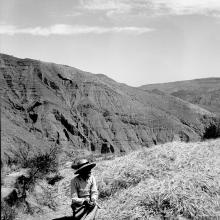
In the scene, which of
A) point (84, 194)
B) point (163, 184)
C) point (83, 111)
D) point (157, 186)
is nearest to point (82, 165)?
point (84, 194)

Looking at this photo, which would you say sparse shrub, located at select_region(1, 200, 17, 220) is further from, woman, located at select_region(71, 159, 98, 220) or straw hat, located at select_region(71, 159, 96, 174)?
straw hat, located at select_region(71, 159, 96, 174)

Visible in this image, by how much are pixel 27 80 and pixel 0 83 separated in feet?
8.09

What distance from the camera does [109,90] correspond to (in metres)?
47.2

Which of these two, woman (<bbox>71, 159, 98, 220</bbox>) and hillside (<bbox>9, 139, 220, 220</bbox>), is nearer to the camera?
woman (<bbox>71, 159, 98, 220</bbox>)

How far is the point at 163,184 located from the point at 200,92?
82.4 metres

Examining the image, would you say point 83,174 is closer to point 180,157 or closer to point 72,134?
point 180,157

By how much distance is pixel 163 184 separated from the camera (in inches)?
353

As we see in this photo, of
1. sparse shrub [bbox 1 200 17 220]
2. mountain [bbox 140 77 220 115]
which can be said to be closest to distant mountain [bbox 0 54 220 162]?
mountain [bbox 140 77 220 115]

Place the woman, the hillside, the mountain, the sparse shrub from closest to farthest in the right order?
the woman
the sparse shrub
the hillside
the mountain

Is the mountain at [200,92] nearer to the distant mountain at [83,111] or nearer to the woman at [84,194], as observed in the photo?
the distant mountain at [83,111]

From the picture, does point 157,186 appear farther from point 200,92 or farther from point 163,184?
point 200,92

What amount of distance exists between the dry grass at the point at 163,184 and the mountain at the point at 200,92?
54.9 meters

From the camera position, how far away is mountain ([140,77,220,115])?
7675 centimetres

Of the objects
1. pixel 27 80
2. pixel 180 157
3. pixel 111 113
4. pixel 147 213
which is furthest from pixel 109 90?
pixel 147 213
